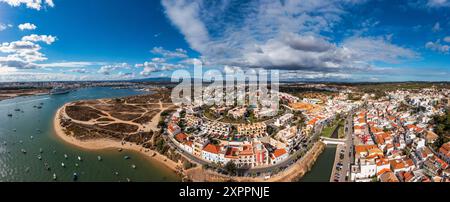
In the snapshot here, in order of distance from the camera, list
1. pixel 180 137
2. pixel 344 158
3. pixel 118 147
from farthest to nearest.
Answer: pixel 180 137 → pixel 118 147 → pixel 344 158

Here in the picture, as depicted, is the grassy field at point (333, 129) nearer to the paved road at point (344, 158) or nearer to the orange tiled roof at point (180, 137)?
the paved road at point (344, 158)

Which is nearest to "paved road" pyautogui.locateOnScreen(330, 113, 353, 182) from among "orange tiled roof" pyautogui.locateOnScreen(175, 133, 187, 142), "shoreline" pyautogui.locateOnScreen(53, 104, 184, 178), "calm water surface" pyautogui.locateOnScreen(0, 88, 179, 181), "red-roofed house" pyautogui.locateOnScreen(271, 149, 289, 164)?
"red-roofed house" pyautogui.locateOnScreen(271, 149, 289, 164)

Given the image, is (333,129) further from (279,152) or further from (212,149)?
(212,149)

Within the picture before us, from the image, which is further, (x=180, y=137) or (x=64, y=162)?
(x=180, y=137)

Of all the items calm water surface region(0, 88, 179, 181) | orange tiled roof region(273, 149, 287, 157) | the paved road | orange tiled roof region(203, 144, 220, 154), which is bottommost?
calm water surface region(0, 88, 179, 181)

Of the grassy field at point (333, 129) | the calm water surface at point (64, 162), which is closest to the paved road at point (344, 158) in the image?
the grassy field at point (333, 129)

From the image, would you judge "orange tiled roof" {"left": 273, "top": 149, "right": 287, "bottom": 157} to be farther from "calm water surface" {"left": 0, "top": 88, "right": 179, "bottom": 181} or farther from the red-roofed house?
"calm water surface" {"left": 0, "top": 88, "right": 179, "bottom": 181}

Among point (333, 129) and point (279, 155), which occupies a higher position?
point (333, 129)

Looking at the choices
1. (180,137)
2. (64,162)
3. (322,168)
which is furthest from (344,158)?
(64,162)

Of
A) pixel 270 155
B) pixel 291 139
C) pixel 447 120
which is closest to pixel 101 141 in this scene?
pixel 270 155

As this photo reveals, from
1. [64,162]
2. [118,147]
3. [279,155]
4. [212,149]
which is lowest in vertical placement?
[64,162]

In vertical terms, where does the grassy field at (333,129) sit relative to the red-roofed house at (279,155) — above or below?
above
